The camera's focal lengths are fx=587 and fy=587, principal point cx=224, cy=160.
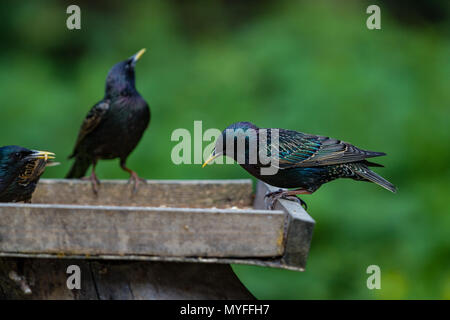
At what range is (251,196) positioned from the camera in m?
3.89

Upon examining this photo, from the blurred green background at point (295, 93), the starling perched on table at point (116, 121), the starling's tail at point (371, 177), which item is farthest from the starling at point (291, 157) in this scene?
the blurred green background at point (295, 93)

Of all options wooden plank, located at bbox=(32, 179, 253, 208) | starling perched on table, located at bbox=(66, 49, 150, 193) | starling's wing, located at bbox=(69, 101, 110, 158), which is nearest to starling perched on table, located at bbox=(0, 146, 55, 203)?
wooden plank, located at bbox=(32, 179, 253, 208)

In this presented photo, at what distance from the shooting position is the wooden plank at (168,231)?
2.57 m

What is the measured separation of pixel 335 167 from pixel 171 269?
3.44ft

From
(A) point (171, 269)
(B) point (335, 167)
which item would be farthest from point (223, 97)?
(A) point (171, 269)

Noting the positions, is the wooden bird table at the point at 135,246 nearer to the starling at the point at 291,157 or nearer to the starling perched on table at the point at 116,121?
the starling at the point at 291,157

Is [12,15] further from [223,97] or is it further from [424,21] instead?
[424,21]

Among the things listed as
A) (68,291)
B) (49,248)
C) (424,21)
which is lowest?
(68,291)

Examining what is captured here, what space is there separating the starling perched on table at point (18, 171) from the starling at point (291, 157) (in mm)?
956

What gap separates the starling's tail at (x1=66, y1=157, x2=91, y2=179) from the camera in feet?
14.4

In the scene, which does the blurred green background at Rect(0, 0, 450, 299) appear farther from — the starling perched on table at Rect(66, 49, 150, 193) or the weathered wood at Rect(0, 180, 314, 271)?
the weathered wood at Rect(0, 180, 314, 271)

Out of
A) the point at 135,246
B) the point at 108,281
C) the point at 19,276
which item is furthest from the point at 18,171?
the point at 135,246

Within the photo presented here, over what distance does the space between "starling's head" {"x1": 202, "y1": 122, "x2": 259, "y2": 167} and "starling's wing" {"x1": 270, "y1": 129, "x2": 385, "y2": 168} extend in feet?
0.53

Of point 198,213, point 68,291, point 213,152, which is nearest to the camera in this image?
point 198,213
